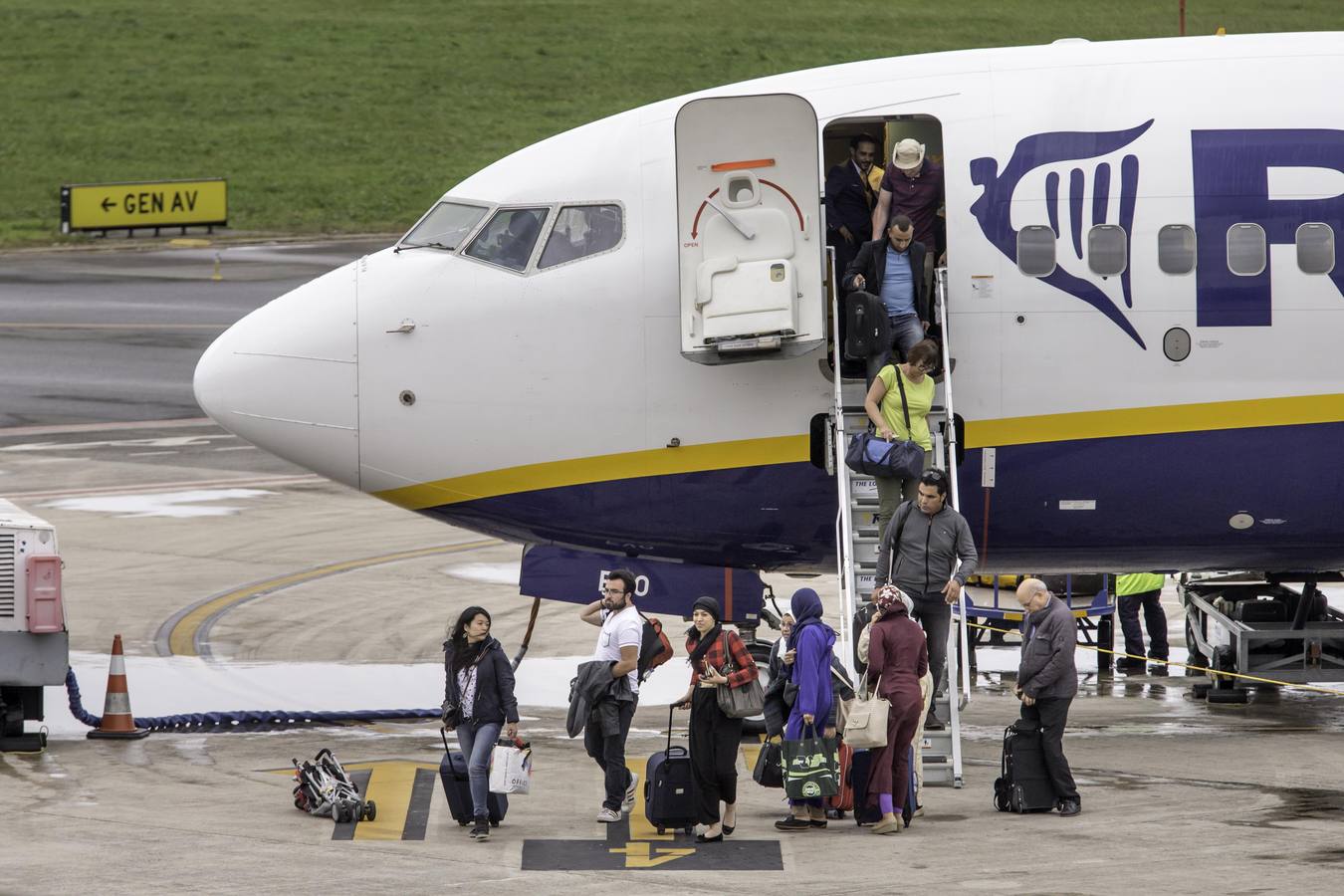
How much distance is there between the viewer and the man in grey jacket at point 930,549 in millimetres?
16797

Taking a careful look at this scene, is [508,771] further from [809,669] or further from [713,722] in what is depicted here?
[809,669]

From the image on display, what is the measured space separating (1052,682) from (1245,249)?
4.54 meters

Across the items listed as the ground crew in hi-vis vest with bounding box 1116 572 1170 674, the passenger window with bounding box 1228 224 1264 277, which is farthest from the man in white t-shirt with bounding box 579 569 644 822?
the ground crew in hi-vis vest with bounding box 1116 572 1170 674

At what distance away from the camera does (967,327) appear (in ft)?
59.6

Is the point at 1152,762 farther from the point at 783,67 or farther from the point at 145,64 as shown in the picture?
the point at 145,64

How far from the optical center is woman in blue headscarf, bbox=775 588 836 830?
15.9 metres

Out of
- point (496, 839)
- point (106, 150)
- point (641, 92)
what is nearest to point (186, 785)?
point (496, 839)

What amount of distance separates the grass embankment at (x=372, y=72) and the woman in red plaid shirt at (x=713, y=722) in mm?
52638

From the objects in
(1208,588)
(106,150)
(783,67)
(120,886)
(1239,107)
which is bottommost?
(120,886)

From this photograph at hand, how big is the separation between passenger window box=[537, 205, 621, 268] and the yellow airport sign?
157 ft

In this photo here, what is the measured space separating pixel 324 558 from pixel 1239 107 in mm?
15847

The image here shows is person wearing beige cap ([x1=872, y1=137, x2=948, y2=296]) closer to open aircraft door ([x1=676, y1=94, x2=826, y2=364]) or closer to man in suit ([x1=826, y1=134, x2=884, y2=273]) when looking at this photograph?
man in suit ([x1=826, y1=134, x2=884, y2=273])

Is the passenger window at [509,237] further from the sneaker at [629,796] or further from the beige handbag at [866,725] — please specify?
the beige handbag at [866,725]

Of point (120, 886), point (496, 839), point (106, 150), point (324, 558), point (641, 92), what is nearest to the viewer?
point (120, 886)
